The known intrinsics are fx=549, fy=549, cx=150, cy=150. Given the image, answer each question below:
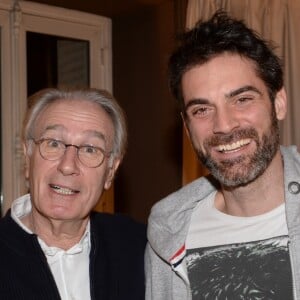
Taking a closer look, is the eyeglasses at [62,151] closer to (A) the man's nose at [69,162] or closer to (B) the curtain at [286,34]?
(A) the man's nose at [69,162]

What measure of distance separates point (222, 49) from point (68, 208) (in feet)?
2.42

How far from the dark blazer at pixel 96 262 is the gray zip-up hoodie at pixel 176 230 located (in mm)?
69

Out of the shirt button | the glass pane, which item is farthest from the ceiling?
Result: the shirt button

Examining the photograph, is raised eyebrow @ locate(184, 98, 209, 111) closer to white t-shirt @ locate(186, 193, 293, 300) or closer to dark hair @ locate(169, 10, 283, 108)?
dark hair @ locate(169, 10, 283, 108)

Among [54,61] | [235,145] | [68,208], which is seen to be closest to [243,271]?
[235,145]

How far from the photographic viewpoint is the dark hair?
1.84 metres

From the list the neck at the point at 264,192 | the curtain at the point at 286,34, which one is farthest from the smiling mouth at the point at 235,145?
the curtain at the point at 286,34

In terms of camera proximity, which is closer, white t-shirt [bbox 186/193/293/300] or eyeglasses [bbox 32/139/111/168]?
white t-shirt [bbox 186/193/293/300]

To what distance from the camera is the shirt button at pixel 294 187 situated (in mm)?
1669

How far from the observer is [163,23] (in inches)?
151

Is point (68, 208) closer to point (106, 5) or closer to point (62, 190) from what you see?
point (62, 190)

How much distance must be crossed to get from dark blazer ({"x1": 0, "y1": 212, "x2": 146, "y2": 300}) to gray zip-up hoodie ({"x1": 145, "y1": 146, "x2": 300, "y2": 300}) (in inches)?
2.7

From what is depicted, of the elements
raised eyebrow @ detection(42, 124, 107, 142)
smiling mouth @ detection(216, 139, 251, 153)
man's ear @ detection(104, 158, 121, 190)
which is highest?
raised eyebrow @ detection(42, 124, 107, 142)

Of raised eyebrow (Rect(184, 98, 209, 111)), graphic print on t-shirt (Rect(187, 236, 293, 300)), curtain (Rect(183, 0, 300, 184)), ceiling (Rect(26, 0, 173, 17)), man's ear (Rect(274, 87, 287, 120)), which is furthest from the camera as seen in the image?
ceiling (Rect(26, 0, 173, 17))
